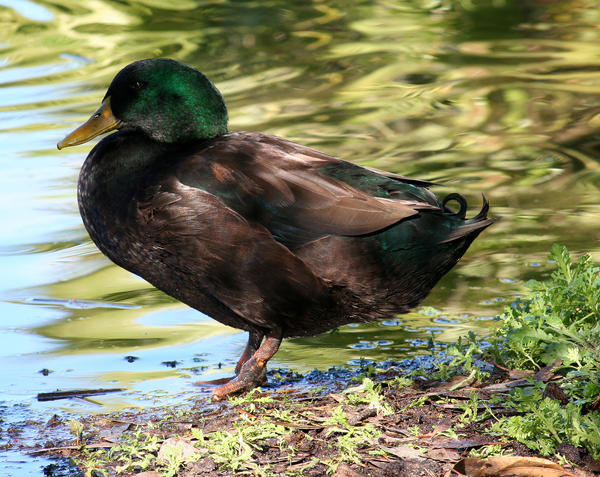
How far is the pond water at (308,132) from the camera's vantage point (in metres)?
5.16

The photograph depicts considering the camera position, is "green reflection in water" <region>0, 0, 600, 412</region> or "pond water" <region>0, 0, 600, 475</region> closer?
"pond water" <region>0, 0, 600, 475</region>

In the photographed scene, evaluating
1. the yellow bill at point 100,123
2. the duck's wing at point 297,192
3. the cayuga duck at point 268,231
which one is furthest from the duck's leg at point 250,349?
the yellow bill at point 100,123

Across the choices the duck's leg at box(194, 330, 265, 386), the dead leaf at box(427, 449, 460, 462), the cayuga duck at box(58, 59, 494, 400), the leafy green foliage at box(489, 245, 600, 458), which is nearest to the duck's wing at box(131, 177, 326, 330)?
the cayuga duck at box(58, 59, 494, 400)

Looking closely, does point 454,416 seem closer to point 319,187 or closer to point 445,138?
point 319,187

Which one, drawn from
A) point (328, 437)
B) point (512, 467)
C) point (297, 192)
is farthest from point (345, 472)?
point (297, 192)

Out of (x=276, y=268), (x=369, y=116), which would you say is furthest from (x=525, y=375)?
(x=369, y=116)

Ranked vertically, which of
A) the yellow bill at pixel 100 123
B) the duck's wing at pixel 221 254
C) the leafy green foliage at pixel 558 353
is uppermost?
the yellow bill at pixel 100 123

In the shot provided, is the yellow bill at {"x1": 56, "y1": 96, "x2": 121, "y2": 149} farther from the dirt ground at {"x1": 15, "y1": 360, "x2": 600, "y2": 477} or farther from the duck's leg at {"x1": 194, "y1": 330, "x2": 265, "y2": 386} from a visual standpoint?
the dirt ground at {"x1": 15, "y1": 360, "x2": 600, "y2": 477}

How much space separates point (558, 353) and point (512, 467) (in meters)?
0.54

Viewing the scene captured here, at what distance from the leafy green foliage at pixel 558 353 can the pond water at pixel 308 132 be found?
811 mm

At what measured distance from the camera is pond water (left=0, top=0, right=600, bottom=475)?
16.9 ft

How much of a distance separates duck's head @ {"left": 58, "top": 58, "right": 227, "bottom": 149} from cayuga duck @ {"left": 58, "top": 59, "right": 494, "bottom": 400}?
0.11m

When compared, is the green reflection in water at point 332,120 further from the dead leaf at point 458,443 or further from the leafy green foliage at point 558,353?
the dead leaf at point 458,443

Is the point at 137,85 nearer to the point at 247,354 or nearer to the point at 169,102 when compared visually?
the point at 169,102
